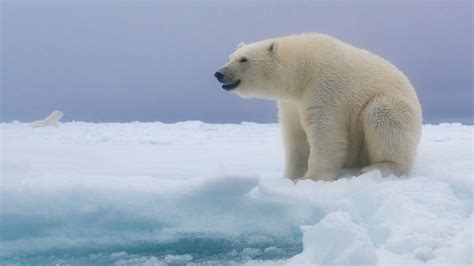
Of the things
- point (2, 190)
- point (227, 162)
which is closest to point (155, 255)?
point (2, 190)

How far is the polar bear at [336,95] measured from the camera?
433cm

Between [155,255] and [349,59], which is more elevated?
[349,59]

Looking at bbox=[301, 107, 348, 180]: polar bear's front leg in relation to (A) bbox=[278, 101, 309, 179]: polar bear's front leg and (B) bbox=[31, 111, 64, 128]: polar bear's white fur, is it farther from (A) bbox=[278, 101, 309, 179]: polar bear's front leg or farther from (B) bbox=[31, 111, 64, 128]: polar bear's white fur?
(B) bbox=[31, 111, 64, 128]: polar bear's white fur

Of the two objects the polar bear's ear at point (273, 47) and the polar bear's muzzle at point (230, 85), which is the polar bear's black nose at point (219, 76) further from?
the polar bear's ear at point (273, 47)

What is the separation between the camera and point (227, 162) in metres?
6.68

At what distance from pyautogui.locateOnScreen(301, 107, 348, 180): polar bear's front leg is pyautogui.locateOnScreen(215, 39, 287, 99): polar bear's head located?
43cm

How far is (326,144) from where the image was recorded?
435 cm

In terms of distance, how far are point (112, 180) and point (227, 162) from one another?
3.23 metres

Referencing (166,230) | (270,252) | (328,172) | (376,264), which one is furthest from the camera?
(328,172)

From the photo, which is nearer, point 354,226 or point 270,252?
point 354,226

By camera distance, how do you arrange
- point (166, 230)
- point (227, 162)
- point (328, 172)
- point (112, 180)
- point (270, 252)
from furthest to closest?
point (227, 162)
point (328, 172)
point (112, 180)
point (166, 230)
point (270, 252)

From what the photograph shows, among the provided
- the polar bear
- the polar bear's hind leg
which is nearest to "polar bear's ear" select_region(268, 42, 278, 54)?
the polar bear

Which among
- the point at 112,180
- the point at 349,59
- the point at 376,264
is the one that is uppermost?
the point at 349,59

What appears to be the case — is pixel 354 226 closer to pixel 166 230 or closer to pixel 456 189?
pixel 166 230
